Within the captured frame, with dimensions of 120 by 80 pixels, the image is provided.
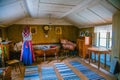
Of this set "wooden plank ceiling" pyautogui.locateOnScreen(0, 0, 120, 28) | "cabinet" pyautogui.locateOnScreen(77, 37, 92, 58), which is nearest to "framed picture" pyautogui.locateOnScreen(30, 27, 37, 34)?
"wooden plank ceiling" pyautogui.locateOnScreen(0, 0, 120, 28)

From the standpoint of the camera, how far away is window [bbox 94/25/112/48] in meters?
4.97

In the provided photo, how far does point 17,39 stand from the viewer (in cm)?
705

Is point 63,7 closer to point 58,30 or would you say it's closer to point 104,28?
point 104,28

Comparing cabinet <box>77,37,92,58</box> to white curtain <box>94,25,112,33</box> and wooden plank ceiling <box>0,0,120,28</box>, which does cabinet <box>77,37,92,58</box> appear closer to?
white curtain <box>94,25,112,33</box>

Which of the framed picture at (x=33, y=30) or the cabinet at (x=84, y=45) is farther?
the framed picture at (x=33, y=30)

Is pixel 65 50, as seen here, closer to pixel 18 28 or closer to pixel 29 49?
pixel 29 49

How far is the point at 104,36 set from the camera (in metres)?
5.55

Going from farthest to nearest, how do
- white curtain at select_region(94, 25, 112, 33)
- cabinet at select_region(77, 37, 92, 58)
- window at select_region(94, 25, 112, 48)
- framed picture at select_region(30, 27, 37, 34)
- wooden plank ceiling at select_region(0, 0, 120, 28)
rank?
1. framed picture at select_region(30, 27, 37, 34)
2. cabinet at select_region(77, 37, 92, 58)
3. window at select_region(94, 25, 112, 48)
4. white curtain at select_region(94, 25, 112, 33)
5. wooden plank ceiling at select_region(0, 0, 120, 28)

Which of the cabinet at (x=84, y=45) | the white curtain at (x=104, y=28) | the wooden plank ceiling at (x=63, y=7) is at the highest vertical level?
the wooden plank ceiling at (x=63, y=7)

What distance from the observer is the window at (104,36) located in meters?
4.97

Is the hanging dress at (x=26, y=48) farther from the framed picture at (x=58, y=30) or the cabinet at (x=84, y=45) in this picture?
the cabinet at (x=84, y=45)

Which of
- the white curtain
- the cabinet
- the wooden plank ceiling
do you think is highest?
the wooden plank ceiling

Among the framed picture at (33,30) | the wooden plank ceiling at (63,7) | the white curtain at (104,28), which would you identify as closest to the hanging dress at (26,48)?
the wooden plank ceiling at (63,7)

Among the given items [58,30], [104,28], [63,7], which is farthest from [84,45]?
[63,7]
